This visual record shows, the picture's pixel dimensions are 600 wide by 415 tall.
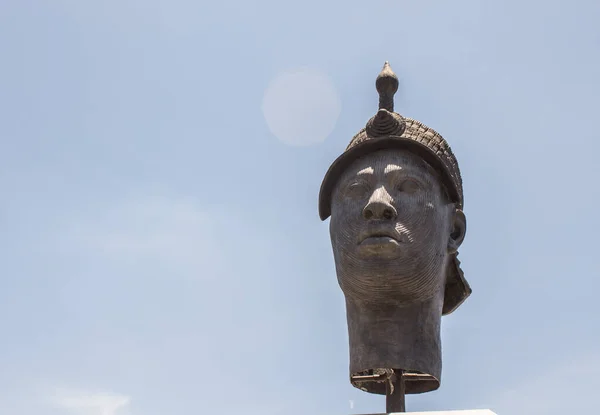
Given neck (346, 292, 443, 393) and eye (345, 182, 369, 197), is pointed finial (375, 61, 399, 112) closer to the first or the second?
eye (345, 182, 369, 197)

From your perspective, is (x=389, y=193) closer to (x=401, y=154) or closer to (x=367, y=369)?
(x=401, y=154)

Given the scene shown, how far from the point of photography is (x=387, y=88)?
7.12 m

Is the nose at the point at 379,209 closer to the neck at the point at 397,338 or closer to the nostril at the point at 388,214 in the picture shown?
the nostril at the point at 388,214

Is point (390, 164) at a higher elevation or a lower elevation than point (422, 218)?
higher

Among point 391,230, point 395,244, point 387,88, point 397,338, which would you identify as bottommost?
point 397,338

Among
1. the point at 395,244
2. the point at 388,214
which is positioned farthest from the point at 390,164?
the point at 395,244

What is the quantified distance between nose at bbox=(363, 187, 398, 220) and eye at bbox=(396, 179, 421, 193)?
209 mm

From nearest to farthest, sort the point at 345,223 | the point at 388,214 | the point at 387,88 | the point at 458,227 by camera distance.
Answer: the point at 388,214 → the point at 345,223 → the point at 458,227 → the point at 387,88

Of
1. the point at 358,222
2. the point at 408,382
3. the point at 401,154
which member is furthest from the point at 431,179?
the point at 408,382

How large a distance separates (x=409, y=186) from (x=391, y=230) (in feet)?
1.56

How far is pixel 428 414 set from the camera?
542 centimetres

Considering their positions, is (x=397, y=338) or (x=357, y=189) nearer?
(x=397, y=338)

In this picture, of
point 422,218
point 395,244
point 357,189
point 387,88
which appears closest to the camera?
point 395,244

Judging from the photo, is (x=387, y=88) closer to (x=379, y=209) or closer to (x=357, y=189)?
(x=357, y=189)
